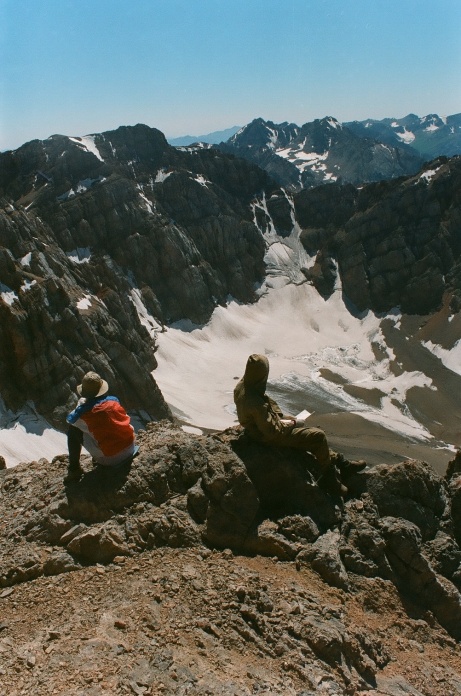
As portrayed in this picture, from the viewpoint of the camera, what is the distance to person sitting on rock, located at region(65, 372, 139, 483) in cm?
1175

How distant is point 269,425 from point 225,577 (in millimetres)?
3453

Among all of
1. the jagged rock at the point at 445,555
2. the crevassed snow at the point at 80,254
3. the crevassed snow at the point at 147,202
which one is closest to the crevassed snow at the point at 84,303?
the crevassed snow at the point at 80,254

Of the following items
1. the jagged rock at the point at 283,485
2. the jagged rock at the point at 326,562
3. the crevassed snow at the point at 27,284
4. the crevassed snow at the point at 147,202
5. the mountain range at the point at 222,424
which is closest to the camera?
the mountain range at the point at 222,424

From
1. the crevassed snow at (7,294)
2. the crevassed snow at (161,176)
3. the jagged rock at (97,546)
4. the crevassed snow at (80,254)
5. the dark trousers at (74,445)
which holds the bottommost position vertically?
the jagged rock at (97,546)

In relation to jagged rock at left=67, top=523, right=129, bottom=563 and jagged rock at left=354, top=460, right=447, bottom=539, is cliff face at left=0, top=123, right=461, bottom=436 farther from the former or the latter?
jagged rock at left=67, top=523, right=129, bottom=563

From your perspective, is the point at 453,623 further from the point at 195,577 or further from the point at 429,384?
the point at 429,384

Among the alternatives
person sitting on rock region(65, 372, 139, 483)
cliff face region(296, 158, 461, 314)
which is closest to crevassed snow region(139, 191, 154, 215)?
cliff face region(296, 158, 461, 314)

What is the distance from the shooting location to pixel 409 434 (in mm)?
63156

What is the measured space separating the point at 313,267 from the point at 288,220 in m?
16.5

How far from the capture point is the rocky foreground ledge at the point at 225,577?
8188 mm

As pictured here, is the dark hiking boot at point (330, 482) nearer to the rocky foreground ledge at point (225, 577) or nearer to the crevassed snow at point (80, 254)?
the rocky foreground ledge at point (225, 577)

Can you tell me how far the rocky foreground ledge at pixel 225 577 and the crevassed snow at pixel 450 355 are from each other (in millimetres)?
74294

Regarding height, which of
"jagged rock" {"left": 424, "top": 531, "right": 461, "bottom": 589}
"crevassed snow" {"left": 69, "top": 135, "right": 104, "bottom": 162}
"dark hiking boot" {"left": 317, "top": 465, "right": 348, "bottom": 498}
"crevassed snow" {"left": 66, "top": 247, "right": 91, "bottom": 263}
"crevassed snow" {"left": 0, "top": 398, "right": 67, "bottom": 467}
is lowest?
"crevassed snow" {"left": 0, "top": 398, "right": 67, "bottom": 467}

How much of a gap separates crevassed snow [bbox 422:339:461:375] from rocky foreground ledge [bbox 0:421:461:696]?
244 feet
